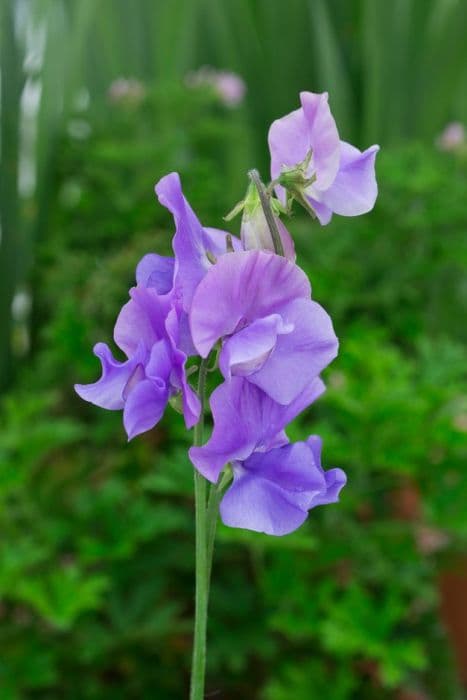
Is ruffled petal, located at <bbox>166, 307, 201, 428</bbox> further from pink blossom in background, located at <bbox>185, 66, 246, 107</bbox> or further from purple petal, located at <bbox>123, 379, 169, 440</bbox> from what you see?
pink blossom in background, located at <bbox>185, 66, 246, 107</bbox>

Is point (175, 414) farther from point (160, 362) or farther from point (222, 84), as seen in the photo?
point (160, 362)

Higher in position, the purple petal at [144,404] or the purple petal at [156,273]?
the purple petal at [156,273]

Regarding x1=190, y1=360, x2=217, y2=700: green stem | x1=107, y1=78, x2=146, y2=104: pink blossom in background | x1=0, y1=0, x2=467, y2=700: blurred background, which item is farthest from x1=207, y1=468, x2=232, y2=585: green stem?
x1=107, y1=78, x2=146, y2=104: pink blossom in background

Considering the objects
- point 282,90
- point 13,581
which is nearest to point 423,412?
point 13,581

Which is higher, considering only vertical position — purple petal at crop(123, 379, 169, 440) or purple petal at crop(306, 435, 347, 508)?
purple petal at crop(123, 379, 169, 440)

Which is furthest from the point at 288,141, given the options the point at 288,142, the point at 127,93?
the point at 127,93

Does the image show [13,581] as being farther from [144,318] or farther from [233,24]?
[233,24]

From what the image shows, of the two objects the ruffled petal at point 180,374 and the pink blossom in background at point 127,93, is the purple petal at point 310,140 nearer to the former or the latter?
the ruffled petal at point 180,374

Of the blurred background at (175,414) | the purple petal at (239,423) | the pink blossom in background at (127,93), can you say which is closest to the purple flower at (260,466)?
the purple petal at (239,423)
